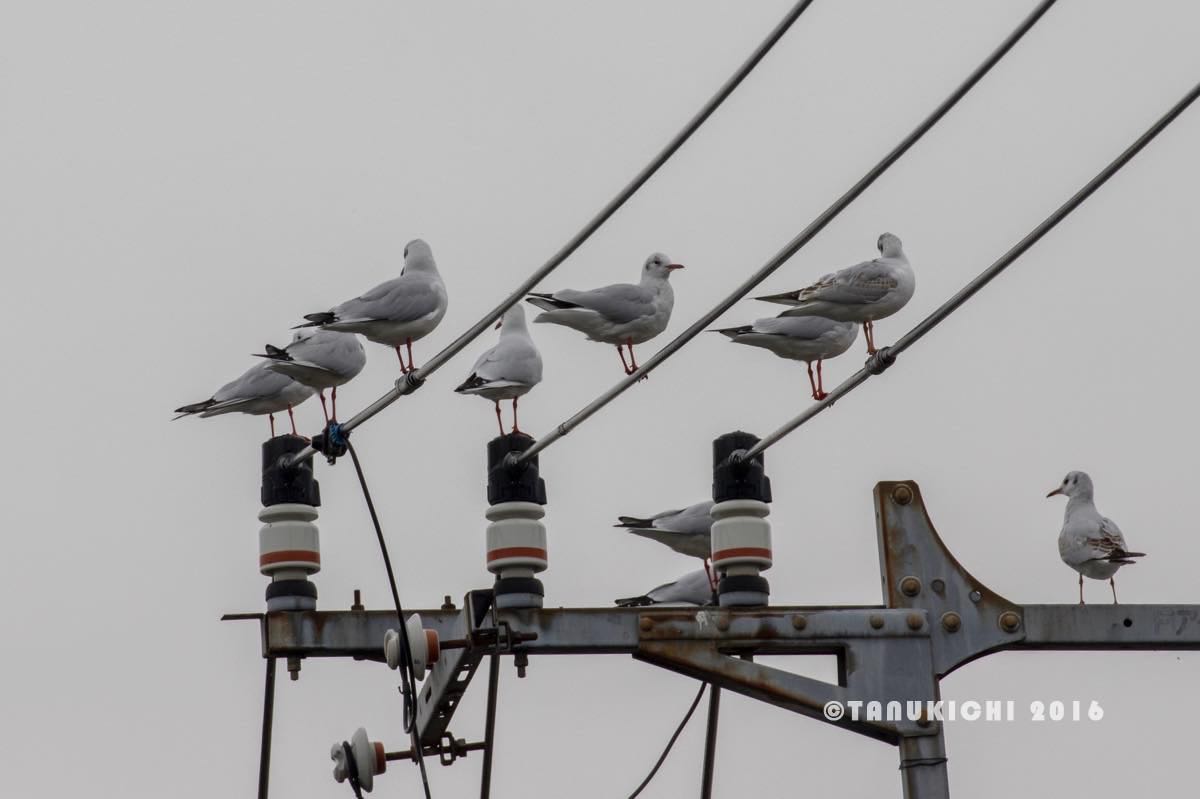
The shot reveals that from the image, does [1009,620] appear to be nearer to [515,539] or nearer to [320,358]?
[515,539]

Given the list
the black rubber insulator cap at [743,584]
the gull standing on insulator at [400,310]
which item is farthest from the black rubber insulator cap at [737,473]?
the gull standing on insulator at [400,310]

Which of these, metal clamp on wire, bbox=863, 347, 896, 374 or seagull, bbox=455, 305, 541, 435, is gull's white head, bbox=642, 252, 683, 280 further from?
metal clamp on wire, bbox=863, 347, 896, 374

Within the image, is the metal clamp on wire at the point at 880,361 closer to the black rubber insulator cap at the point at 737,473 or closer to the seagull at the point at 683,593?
the black rubber insulator cap at the point at 737,473

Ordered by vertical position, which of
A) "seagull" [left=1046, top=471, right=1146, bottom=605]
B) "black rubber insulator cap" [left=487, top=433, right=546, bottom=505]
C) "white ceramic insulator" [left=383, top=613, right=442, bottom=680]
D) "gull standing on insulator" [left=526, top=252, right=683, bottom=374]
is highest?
"gull standing on insulator" [left=526, top=252, right=683, bottom=374]

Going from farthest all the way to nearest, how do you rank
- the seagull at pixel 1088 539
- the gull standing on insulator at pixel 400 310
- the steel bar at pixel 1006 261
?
the seagull at pixel 1088 539, the gull standing on insulator at pixel 400 310, the steel bar at pixel 1006 261

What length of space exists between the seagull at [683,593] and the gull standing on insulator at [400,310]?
199 centimetres

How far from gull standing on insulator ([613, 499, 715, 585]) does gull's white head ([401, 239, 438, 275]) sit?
209cm

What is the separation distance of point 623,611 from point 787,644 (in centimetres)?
74

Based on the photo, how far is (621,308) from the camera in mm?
16438

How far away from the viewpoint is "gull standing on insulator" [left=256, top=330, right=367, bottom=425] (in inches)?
593

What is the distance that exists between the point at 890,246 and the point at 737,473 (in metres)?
5.47

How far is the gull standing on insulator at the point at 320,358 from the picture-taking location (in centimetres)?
1506

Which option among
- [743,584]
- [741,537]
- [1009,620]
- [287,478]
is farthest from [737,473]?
[287,478]

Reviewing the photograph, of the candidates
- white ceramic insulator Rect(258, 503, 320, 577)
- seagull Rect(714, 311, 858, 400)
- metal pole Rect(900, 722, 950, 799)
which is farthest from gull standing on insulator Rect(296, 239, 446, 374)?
metal pole Rect(900, 722, 950, 799)
